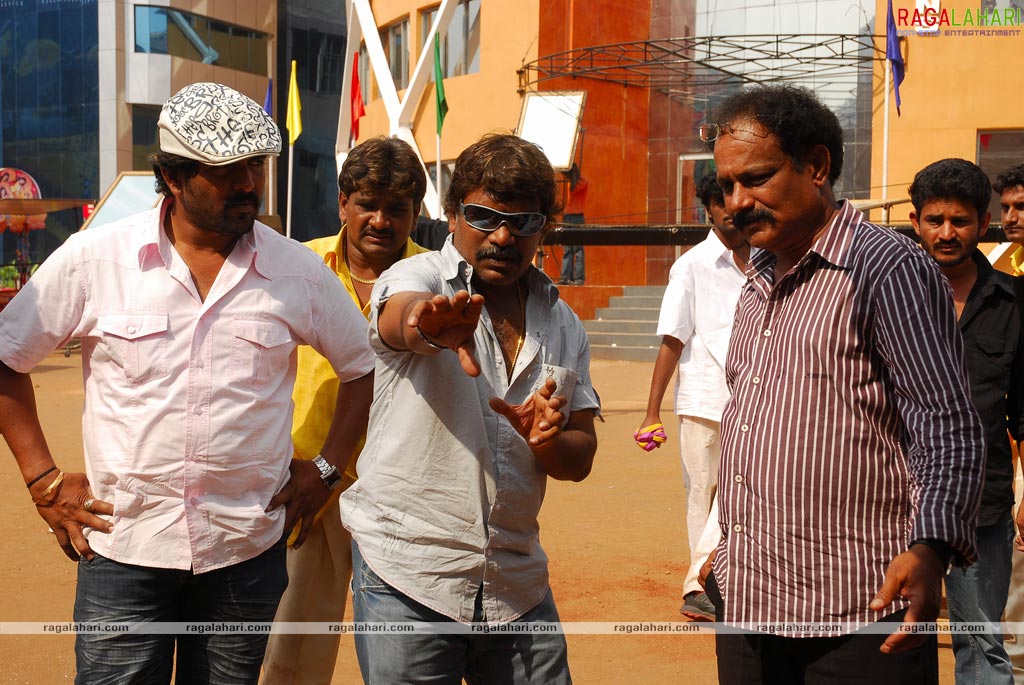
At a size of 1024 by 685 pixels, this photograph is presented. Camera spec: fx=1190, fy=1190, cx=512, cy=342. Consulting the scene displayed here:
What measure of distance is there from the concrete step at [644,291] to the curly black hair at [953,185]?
19.9 m

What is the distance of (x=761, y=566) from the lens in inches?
109

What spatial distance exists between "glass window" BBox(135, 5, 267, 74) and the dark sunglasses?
41.7 metres

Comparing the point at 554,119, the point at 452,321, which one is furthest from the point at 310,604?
the point at 554,119

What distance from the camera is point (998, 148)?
2280 cm

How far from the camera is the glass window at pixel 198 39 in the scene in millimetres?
41781

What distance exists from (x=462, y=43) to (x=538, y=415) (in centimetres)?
2619

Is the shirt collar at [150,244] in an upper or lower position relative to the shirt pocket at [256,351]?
Result: upper

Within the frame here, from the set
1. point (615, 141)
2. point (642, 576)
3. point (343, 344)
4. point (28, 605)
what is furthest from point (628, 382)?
point (343, 344)

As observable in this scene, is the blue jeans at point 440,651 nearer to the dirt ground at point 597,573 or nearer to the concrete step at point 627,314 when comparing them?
the dirt ground at point 597,573

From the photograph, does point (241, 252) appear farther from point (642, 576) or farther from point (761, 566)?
point (642, 576)

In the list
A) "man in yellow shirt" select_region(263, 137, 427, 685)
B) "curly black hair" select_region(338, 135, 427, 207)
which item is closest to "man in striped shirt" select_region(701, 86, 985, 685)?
"man in yellow shirt" select_region(263, 137, 427, 685)

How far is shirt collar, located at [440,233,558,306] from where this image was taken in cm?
305

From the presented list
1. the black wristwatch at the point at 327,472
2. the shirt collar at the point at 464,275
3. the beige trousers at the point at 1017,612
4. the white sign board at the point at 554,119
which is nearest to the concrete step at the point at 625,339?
the white sign board at the point at 554,119

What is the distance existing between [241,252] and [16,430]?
2.60 feet
